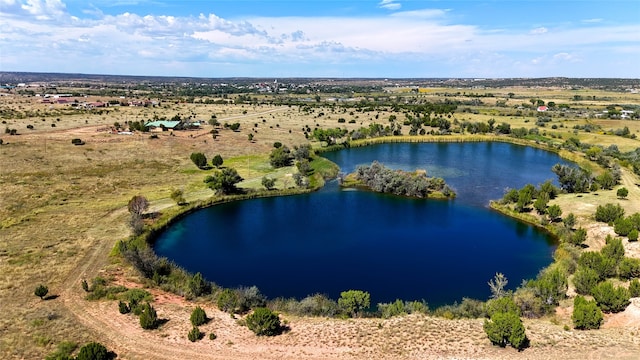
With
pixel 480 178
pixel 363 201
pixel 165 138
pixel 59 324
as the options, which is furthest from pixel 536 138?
pixel 59 324

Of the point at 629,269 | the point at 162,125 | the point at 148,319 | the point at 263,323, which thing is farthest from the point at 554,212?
the point at 162,125

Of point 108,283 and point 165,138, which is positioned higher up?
point 165,138

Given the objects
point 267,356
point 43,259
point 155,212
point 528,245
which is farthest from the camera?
point 155,212

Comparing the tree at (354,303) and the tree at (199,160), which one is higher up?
the tree at (199,160)

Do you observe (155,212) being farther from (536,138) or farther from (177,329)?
(536,138)

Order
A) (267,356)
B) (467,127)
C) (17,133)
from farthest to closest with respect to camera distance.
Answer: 1. (467,127)
2. (17,133)
3. (267,356)

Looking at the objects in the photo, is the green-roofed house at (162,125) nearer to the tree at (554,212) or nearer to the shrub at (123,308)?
the shrub at (123,308)

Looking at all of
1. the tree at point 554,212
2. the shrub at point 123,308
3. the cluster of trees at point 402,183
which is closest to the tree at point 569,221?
the tree at point 554,212
